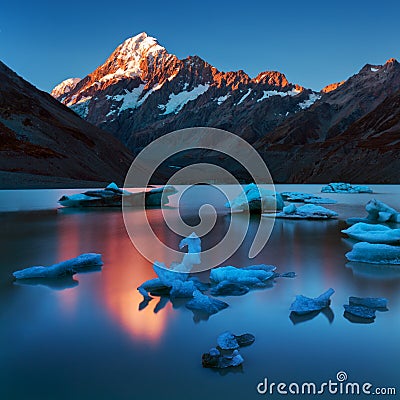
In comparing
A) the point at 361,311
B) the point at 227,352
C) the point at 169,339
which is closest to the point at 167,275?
the point at 169,339

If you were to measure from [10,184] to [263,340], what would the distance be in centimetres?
5038

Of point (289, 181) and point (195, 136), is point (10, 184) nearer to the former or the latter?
point (289, 181)

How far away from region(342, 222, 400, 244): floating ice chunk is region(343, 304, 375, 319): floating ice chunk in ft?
14.1

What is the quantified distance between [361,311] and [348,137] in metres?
110

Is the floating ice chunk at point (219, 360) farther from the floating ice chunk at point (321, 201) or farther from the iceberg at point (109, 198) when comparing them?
the floating ice chunk at point (321, 201)

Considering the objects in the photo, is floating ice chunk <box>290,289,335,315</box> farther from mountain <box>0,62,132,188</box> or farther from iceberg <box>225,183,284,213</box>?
mountain <box>0,62,132,188</box>

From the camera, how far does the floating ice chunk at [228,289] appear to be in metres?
5.40

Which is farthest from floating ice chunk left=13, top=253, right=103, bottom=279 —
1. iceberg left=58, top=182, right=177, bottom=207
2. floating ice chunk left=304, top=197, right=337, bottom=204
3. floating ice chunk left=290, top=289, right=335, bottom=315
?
floating ice chunk left=304, top=197, right=337, bottom=204

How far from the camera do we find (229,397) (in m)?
2.87

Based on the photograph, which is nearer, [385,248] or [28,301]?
[28,301]

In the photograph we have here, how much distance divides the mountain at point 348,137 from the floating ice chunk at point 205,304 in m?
78.7

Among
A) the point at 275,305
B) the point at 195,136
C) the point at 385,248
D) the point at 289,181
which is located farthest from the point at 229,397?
the point at 195,136

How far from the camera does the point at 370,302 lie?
477 cm

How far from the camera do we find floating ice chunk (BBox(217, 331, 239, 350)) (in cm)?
358
